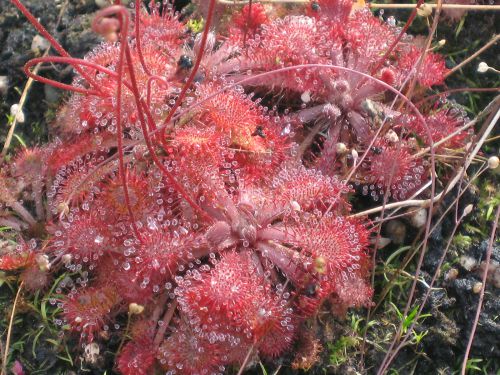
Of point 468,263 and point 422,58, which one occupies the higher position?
point 422,58

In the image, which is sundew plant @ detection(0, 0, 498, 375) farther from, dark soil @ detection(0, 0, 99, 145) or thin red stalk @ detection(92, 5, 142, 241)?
dark soil @ detection(0, 0, 99, 145)

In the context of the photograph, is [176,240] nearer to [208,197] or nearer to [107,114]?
[208,197]

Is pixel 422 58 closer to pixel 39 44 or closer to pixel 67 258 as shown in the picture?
pixel 67 258

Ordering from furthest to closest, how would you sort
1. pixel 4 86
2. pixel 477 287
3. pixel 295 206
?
pixel 4 86
pixel 477 287
pixel 295 206

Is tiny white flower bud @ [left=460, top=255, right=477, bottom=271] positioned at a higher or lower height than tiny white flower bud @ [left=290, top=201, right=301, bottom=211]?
lower

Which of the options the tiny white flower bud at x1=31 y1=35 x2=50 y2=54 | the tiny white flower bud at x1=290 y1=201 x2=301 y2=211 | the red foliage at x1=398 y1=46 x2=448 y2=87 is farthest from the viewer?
the tiny white flower bud at x1=31 y1=35 x2=50 y2=54

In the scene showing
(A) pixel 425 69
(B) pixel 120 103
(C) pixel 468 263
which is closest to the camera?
(B) pixel 120 103

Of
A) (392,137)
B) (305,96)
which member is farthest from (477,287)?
(305,96)

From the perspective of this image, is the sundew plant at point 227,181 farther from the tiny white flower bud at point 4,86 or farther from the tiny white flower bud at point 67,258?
the tiny white flower bud at point 4,86

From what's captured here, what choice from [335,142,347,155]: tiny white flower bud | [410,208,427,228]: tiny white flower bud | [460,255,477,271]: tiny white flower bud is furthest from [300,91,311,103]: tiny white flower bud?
[460,255,477,271]: tiny white flower bud

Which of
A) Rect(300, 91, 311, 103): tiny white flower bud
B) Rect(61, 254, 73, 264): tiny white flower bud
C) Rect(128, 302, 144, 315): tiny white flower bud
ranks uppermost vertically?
Rect(300, 91, 311, 103): tiny white flower bud
